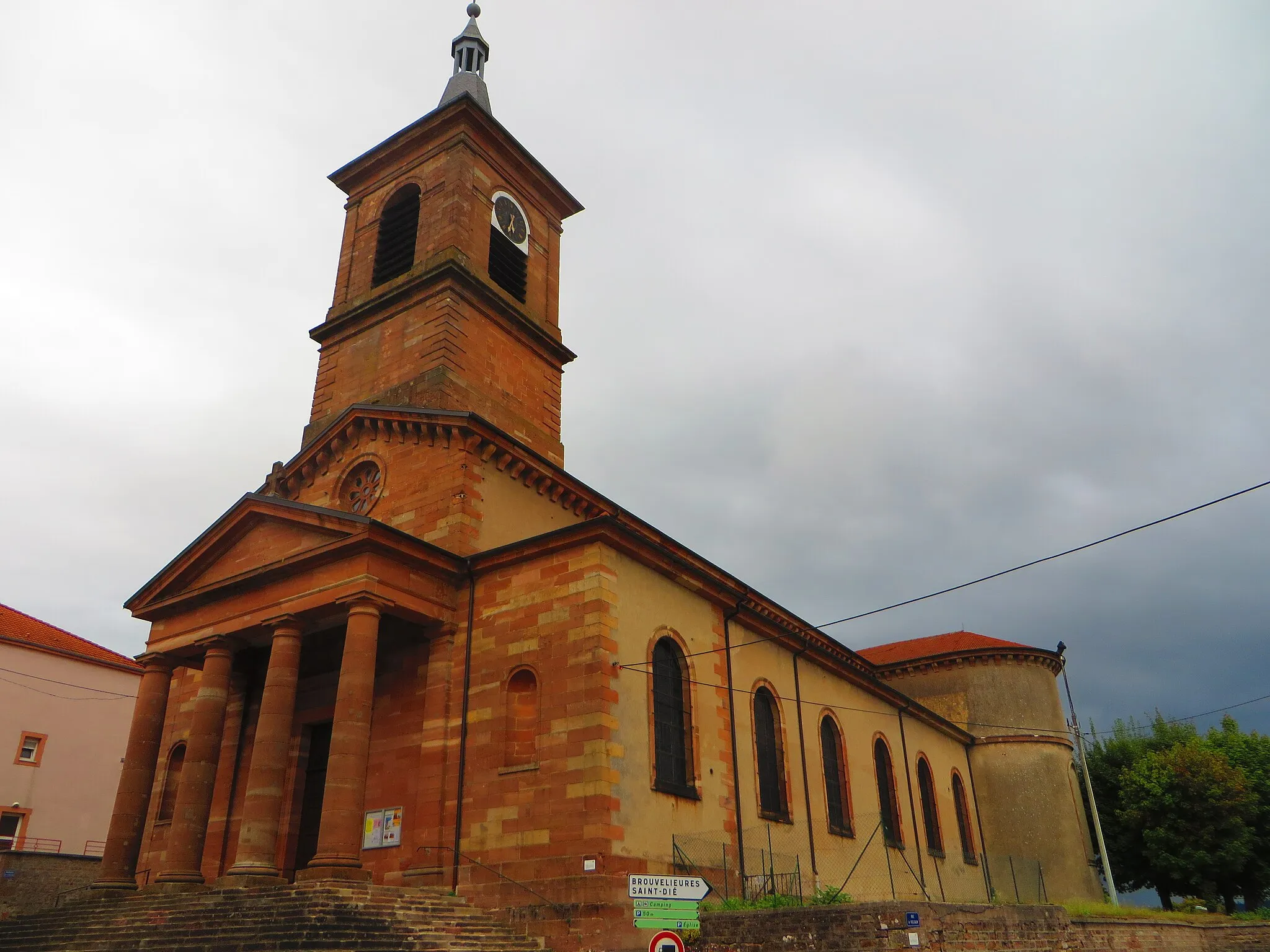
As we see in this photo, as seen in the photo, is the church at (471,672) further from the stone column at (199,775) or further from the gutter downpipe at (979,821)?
the gutter downpipe at (979,821)

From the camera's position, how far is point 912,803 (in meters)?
→ 30.1

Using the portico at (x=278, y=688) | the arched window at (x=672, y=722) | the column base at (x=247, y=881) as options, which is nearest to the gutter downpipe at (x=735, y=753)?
the arched window at (x=672, y=722)

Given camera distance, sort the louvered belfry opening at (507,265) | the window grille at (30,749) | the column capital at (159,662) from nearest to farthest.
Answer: the column capital at (159,662)
the louvered belfry opening at (507,265)
the window grille at (30,749)

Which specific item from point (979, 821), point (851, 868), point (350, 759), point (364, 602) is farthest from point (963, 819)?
point (364, 602)

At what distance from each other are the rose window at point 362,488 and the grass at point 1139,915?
59.9 feet

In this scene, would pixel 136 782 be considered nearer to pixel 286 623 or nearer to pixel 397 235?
pixel 286 623

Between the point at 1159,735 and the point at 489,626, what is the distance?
123 feet

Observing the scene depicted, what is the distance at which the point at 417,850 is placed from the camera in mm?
17984

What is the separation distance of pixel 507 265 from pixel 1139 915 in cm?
2560

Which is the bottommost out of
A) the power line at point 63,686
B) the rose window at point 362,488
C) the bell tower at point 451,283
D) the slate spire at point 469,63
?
the power line at point 63,686

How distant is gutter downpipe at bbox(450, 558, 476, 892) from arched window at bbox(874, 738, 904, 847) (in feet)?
47.1

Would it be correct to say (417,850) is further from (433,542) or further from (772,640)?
(772,640)

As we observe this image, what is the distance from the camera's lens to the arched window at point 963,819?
34.1m

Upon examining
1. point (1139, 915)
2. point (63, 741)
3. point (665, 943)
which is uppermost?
point (63, 741)
